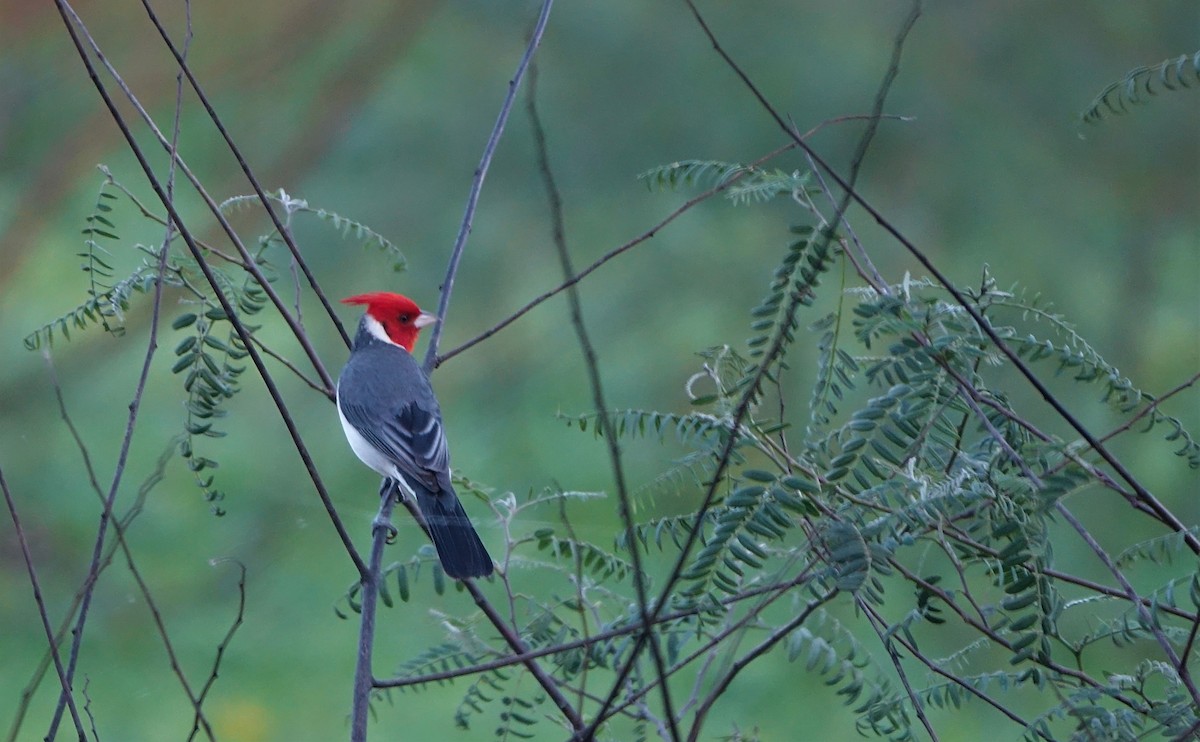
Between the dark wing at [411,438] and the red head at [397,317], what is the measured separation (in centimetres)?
20

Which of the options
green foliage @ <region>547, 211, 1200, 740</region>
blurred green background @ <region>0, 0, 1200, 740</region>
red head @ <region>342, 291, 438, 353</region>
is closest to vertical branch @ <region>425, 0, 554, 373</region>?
green foliage @ <region>547, 211, 1200, 740</region>

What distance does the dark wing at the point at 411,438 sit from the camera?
1.63 metres

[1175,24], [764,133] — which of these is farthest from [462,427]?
[1175,24]

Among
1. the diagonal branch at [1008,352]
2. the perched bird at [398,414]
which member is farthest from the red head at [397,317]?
the diagonal branch at [1008,352]

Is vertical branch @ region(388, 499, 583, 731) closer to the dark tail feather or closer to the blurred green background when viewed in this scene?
the dark tail feather

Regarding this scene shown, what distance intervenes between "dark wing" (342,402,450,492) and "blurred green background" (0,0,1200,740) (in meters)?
0.72

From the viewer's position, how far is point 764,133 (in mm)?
3020

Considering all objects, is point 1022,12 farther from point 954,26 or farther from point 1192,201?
Result: point 1192,201

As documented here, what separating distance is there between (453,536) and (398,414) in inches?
19.5

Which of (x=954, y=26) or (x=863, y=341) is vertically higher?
(x=954, y=26)

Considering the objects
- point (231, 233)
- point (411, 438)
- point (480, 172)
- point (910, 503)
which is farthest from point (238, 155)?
point (411, 438)

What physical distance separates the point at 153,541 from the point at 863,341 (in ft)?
6.96

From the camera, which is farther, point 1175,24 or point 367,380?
point 1175,24

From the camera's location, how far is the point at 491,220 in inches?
121
